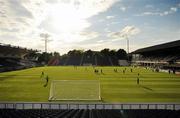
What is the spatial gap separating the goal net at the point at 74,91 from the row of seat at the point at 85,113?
22.4 ft

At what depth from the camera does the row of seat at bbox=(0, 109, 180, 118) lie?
1647cm

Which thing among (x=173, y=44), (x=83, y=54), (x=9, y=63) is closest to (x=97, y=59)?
(x=83, y=54)

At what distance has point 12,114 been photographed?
16.8m

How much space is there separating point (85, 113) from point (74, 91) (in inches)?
393

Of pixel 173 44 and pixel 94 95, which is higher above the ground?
pixel 173 44

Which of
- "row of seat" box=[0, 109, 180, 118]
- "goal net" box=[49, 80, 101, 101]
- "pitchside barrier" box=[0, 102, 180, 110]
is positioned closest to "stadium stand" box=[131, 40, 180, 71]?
"goal net" box=[49, 80, 101, 101]

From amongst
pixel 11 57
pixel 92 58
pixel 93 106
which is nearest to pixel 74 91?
pixel 93 106

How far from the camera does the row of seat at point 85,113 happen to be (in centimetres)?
1647

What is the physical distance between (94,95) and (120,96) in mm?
2713

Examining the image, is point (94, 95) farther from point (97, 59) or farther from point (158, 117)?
point (97, 59)

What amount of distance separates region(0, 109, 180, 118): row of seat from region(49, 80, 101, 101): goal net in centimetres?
683

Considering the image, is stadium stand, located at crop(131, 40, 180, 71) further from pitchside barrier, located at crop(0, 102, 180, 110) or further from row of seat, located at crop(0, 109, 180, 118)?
row of seat, located at crop(0, 109, 180, 118)

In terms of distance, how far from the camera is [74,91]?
27.3 metres

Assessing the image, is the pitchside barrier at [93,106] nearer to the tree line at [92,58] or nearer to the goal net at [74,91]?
the goal net at [74,91]
